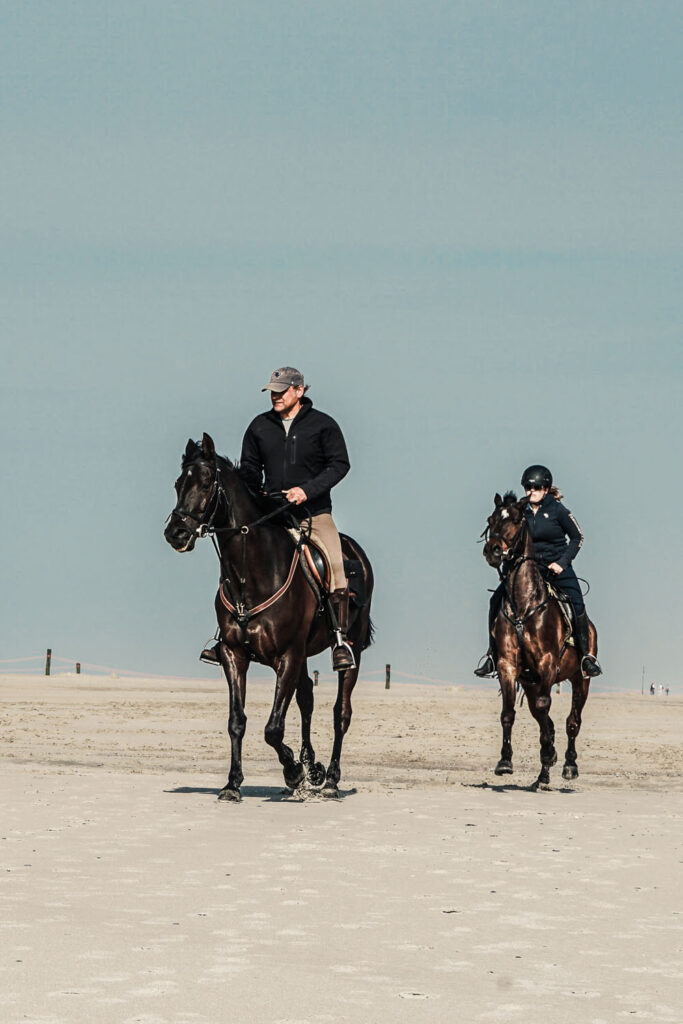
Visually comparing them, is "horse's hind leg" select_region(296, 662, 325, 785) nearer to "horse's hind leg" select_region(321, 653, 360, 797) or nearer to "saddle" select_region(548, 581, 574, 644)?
"horse's hind leg" select_region(321, 653, 360, 797)

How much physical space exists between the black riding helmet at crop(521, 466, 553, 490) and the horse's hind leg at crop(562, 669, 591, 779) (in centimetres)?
236

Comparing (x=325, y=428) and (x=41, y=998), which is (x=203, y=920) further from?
(x=325, y=428)

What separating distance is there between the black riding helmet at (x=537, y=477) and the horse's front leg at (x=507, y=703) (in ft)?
6.93

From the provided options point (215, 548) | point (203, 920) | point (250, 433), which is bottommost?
point (203, 920)

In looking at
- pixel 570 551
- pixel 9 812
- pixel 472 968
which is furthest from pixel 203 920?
pixel 570 551

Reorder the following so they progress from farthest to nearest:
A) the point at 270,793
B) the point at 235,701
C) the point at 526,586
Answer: the point at 526,586
the point at 270,793
the point at 235,701

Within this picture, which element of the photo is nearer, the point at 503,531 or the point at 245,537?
the point at 245,537

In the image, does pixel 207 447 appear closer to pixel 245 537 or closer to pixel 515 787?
pixel 245 537

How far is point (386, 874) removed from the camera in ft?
36.5

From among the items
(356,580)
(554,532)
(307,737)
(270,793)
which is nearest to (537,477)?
(554,532)

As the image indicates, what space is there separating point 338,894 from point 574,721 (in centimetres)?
977

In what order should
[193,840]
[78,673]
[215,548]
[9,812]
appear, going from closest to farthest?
[193,840]
[9,812]
[215,548]
[78,673]

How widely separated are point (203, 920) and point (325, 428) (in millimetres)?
7206

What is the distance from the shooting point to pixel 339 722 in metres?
16.8
